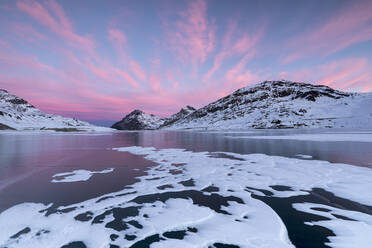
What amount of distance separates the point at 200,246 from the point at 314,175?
24.2 ft

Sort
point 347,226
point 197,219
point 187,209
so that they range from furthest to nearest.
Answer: point 187,209
point 197,219
point 347,226

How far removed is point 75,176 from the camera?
8.51m

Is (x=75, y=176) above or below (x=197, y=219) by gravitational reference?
above

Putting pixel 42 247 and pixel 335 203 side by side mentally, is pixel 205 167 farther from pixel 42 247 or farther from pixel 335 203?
pixel 42 247

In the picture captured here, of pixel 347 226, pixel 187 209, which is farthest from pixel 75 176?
pixel 347 226

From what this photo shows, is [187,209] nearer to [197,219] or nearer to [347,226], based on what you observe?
[197,219]

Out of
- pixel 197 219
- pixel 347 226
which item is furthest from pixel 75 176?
pixel 347 226

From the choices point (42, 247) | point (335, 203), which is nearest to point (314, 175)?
point (335, 203)

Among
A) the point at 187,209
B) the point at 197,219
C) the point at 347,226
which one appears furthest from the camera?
the point at 187,209

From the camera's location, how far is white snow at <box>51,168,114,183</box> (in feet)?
25.7

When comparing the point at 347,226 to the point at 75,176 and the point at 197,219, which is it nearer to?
the point at 197,219

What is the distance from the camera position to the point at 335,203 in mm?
5426

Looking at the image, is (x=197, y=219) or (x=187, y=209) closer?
(x=197, y=219)

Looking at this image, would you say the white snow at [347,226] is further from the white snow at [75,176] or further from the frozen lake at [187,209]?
the white snow at [75,176]
